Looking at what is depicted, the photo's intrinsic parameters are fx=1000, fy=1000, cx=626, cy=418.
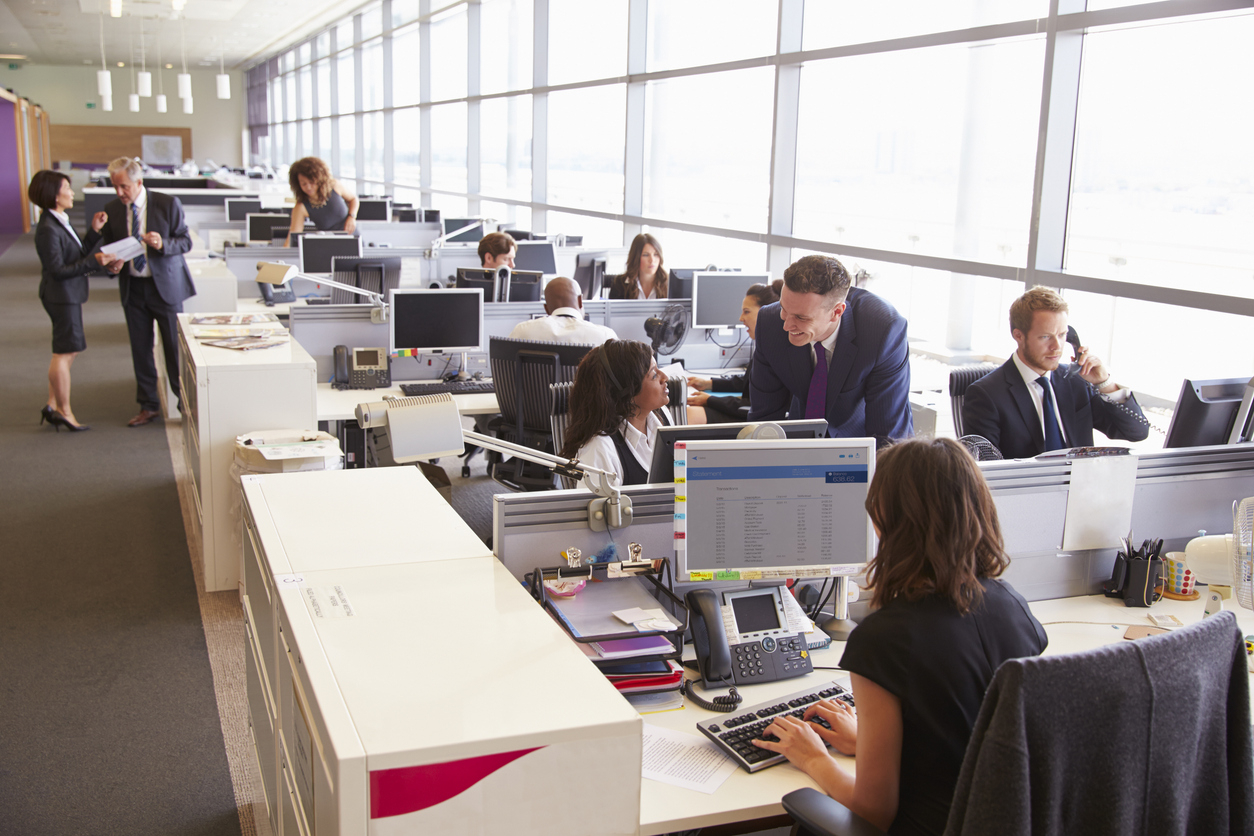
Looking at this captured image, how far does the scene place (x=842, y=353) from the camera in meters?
2.87

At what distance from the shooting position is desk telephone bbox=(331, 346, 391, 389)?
14.7ft

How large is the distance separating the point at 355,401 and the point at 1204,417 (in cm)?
312

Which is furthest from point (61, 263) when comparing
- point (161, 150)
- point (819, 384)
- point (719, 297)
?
point (161, 150)

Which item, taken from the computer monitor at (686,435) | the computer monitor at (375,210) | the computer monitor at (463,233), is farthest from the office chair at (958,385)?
the computer monitor at (375,210)

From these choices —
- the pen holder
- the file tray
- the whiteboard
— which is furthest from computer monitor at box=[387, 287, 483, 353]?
the whiteboard

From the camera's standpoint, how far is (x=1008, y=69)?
6.84 m

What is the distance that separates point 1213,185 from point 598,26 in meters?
6.92

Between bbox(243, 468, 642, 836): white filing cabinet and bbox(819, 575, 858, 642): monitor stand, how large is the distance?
2.45 feet

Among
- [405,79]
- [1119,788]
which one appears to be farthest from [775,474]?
[405,79]

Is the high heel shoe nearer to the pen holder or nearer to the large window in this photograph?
the large window

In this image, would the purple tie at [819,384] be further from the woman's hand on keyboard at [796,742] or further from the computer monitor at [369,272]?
the computer monitor at [369,272]

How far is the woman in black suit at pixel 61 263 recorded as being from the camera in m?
5.36

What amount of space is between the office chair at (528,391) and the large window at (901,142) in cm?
211

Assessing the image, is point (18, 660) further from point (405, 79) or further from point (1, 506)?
point (405, 79)
